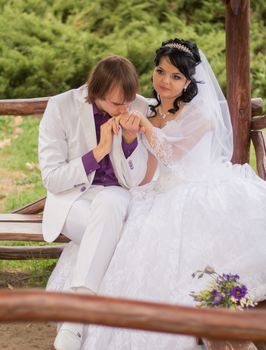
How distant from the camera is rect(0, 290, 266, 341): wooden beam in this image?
1.97 m

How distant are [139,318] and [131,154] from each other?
2462 mm

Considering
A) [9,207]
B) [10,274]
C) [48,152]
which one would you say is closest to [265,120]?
[48,152]

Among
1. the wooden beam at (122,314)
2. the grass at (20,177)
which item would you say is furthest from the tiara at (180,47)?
the wooden beam at (122,314)

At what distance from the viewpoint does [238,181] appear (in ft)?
14.2

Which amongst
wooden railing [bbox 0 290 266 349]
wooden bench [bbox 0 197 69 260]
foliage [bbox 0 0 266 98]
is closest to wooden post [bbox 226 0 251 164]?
wooden bench [bbox 0 197 69 260]

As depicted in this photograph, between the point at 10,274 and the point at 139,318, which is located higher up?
the point at 139,318

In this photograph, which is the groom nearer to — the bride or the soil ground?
the bride

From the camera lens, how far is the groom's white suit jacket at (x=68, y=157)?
4.26 meters

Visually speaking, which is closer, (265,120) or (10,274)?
(265,120)

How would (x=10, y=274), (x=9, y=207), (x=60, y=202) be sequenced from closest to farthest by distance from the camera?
(x=60, y=202) → (x=10, y=274) → (x=9, y=207)

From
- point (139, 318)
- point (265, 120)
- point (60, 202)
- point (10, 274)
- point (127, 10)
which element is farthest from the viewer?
point (127, 10)

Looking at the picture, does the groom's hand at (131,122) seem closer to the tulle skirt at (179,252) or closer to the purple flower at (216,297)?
the tulle skirt at (179,252)

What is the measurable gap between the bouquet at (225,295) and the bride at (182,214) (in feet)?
1.13

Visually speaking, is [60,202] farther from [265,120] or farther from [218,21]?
[218,21]
